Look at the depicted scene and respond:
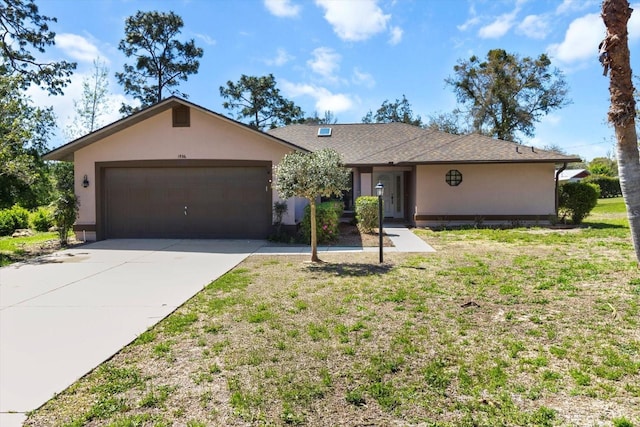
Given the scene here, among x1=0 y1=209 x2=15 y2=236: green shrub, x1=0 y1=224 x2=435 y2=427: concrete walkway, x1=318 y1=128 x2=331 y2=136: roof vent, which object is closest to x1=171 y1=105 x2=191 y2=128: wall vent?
x1=0 y1=224 x2=435 y2=427: concrete walkway

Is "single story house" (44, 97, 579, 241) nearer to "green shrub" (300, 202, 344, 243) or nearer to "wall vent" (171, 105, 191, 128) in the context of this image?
"wall vent" (171, 105, 191, 128)

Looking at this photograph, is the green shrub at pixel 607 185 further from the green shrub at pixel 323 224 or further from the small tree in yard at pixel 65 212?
the small tree in yard at pixel 65 212

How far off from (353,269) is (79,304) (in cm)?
492

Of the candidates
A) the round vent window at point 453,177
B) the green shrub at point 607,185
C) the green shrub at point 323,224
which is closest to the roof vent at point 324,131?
the round vent window at point 453,177

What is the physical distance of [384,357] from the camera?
13.1 feet

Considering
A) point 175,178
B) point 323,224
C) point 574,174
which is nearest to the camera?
point 323,224

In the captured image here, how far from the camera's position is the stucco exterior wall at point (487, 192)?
15812mm

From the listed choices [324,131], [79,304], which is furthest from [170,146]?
[324,131]

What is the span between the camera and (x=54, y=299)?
20.6 feet

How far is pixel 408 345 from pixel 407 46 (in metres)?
16.4

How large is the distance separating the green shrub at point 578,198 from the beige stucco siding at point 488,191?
65 cm

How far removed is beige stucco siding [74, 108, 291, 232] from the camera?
1298cm

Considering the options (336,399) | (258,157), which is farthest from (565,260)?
(258,157)

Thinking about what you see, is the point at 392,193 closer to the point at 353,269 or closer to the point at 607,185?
the point at 353,269
